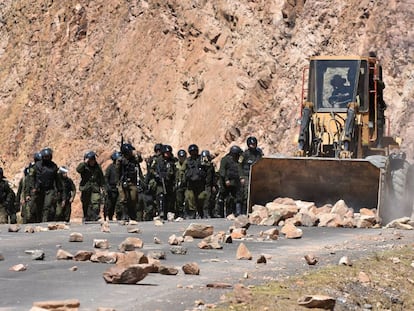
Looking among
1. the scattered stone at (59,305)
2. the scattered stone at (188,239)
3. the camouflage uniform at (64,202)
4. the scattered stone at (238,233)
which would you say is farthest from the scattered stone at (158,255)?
the camouflage uniform at (64,202)

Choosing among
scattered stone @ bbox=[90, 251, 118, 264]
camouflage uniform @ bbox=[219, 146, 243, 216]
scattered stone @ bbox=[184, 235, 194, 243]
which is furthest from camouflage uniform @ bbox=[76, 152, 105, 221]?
scattered stone @ bbox=[90, 251, 118, 264]

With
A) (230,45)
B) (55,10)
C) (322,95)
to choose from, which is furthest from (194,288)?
(55,10)

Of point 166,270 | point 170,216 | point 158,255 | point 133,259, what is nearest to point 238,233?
point 158,255

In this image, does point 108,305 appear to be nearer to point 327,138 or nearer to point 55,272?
point 55,272

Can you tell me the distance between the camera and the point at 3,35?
157ft

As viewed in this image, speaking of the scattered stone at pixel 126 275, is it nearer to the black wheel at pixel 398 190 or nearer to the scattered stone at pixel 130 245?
Answer: the scattered stone at pixel 130 245

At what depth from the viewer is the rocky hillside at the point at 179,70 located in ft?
105

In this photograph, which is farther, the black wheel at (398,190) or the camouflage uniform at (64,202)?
the camouflage uniform at (64,202)

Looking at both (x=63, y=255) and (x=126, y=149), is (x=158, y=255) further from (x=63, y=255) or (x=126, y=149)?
(x=126, y=149)

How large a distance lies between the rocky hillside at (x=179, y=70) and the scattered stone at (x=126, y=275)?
67.5ft

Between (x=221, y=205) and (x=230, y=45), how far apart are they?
14454mm

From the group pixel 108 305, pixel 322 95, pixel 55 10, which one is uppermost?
pixel 55 10

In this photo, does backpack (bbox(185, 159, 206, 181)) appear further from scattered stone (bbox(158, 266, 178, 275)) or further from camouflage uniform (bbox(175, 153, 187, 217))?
scattered stone (bbox(158, 266, 178, 275))

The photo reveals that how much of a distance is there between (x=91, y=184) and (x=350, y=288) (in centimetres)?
1198
